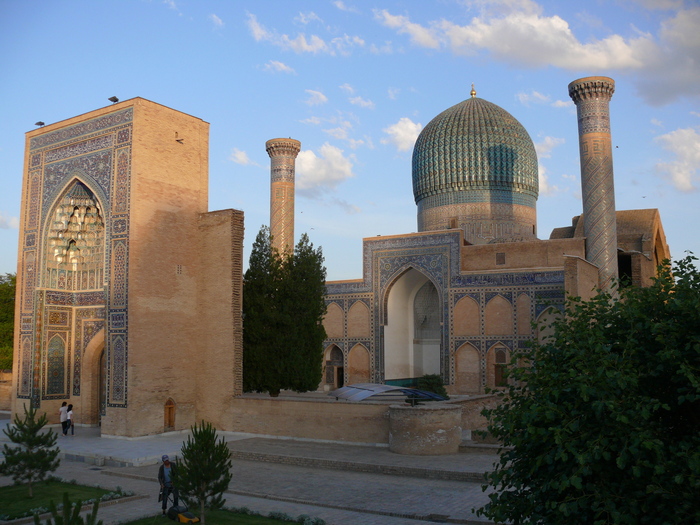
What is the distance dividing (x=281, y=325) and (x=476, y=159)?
547 inches

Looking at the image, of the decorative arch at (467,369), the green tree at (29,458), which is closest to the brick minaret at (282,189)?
the decorative arch at (467,369)

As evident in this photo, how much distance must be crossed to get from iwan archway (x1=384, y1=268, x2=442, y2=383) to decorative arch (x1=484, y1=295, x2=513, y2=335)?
8.39ft

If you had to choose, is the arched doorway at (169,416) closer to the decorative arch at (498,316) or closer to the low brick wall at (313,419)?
the low brick wall at (313,419)

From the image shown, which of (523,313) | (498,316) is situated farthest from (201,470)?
(498,316)

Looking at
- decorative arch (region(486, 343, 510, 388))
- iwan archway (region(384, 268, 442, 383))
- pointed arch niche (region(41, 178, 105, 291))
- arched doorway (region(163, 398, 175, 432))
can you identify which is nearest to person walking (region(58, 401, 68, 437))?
arched doorway (region(163, 398, 175, 432))

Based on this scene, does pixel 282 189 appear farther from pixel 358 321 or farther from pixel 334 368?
pixel 334 368

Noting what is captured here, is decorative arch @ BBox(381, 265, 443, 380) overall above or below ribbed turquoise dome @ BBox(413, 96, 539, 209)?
below

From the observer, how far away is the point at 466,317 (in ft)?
65.4

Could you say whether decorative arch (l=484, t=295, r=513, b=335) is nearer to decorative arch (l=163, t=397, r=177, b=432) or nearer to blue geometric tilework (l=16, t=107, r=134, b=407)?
decorative arch (l=163, t=397, r=177, b=432)

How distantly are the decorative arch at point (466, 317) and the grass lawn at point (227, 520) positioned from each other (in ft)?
44.1

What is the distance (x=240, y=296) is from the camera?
13.2 m

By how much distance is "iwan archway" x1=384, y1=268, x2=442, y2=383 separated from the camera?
21.8 meters

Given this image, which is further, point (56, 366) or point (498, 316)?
point (498, 316)

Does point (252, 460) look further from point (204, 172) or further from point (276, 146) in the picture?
point (276, 146)
